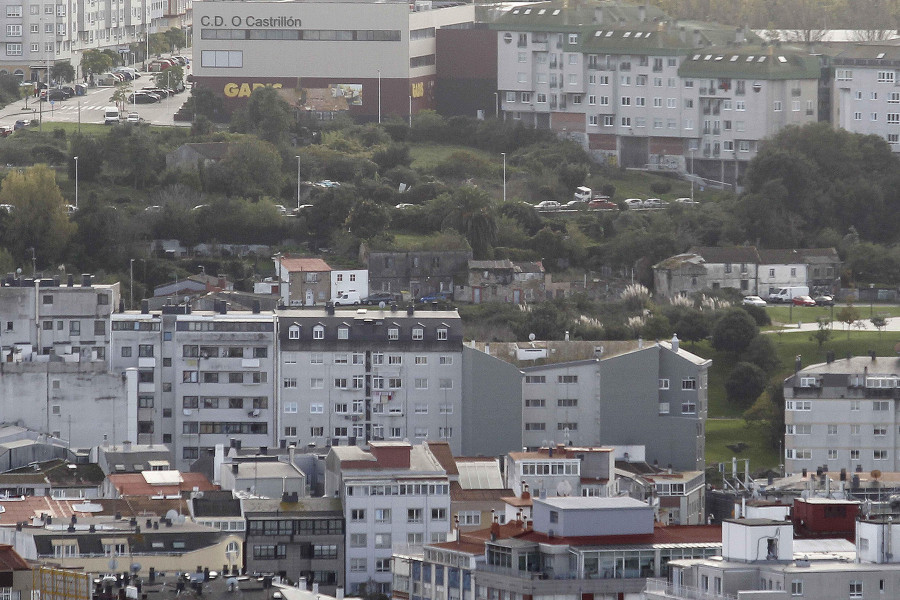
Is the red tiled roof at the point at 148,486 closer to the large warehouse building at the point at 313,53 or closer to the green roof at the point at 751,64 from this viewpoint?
the green roof at the point at 751,64

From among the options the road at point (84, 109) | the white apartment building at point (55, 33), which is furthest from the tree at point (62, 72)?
the road at point (84, 109)

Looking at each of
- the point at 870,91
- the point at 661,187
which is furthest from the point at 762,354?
the point at 870,91

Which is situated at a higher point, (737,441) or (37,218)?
(37,218)

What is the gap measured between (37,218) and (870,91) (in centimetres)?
3696

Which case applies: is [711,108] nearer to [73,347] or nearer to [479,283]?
[479,283]

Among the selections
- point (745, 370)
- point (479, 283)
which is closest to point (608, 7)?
point (479, 283)

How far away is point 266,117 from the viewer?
120m

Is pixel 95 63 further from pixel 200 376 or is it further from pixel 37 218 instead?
pixel 200 376

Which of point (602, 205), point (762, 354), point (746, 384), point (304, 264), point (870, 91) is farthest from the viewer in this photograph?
point (870, 91)

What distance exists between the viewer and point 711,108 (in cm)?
12362

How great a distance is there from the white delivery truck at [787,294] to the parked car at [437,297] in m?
11.6

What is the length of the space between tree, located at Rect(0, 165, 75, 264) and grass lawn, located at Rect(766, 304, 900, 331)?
2483 centimetres

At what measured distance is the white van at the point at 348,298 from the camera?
101 m

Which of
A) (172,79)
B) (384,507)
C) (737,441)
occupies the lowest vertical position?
(737,441)
